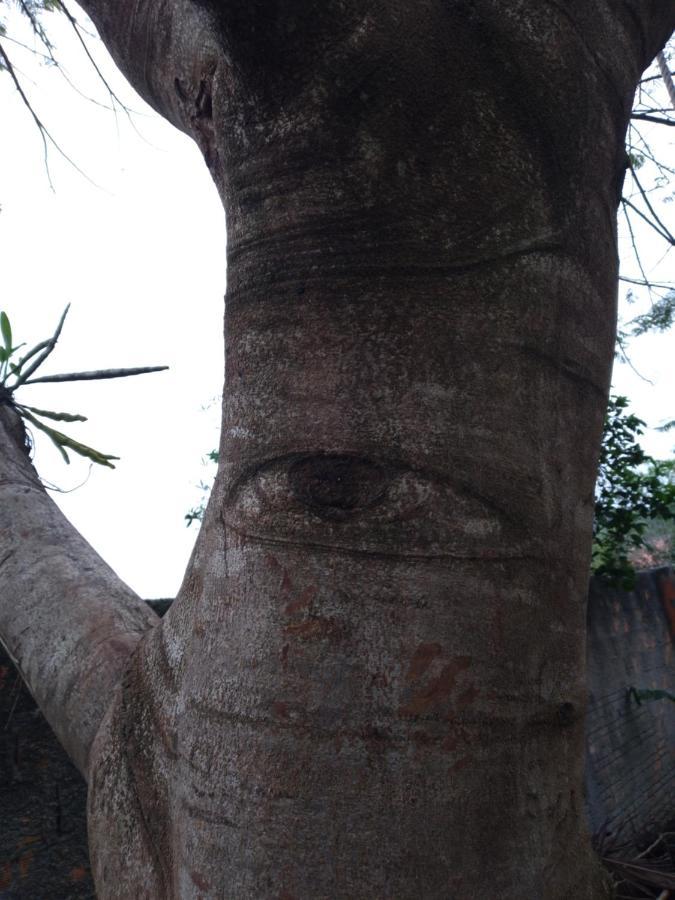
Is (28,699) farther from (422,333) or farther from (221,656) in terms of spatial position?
(422,333)

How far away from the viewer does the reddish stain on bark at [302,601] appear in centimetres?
97

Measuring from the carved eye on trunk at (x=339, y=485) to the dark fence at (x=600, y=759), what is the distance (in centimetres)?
139

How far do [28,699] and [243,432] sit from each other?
5.46 ft

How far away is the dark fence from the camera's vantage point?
7.39 feet

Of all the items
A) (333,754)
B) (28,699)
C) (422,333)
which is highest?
(422,333)

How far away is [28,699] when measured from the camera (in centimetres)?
240

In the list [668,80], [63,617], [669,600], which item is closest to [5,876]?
[63,617]

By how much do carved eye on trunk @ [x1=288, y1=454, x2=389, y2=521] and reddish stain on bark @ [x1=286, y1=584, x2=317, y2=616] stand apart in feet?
0.28

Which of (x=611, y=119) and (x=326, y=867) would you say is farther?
(x=611, y=119)

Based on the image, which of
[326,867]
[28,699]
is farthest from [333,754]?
[28,699]

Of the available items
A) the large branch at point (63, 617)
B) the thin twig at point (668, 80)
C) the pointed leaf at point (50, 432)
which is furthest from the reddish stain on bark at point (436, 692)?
the thin twig at point (668, 80)

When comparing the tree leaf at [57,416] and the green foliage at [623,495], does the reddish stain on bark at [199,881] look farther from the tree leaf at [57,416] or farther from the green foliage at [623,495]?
the green foliage at [623,495]

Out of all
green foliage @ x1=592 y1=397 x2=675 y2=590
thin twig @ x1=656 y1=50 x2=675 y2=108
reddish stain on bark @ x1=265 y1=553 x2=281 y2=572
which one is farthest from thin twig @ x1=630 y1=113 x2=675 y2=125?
reddish stain on bark @ x1=265 y1=553 x2=281 y2=572

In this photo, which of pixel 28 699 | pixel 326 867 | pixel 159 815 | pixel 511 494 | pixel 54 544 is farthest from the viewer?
pixel 28 699
